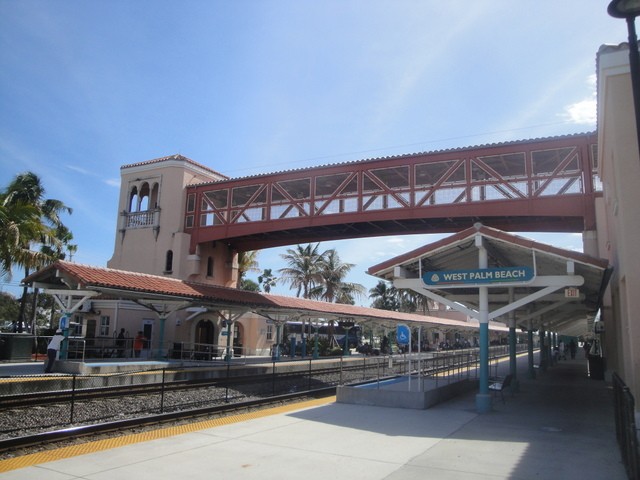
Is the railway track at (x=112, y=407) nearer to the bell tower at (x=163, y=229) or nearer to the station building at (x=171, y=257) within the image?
the station building at (x=171, y=257)

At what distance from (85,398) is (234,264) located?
72.0ft

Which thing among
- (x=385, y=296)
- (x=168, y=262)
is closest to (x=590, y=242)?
(x=168, y=262)

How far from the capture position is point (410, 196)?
2494cm

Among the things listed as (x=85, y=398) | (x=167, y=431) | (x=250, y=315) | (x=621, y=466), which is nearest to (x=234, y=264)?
(x=250, y=315)

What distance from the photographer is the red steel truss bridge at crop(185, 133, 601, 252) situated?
22.3 metres

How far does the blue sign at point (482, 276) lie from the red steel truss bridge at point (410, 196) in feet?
38.9

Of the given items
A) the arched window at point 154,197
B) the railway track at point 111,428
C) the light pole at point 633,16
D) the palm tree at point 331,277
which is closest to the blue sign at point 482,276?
the railway track at point 111,428

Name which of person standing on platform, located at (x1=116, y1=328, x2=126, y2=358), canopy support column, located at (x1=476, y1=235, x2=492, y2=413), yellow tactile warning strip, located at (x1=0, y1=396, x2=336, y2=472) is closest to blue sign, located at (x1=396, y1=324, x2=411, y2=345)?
canopy support column, located at (x1=476, y1=235, x2=492, y2=413)

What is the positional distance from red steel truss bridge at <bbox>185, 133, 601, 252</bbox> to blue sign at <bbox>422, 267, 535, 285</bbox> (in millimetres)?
11872

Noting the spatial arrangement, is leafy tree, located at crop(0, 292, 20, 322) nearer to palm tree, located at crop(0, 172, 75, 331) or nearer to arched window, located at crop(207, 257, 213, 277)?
palm tree, located at crop(0, 172, 75, 331)

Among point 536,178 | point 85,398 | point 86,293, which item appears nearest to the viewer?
point 85,398

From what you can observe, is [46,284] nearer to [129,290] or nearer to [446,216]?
[129,290]

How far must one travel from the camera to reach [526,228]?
24.2 m

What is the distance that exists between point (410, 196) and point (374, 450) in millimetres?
18376
